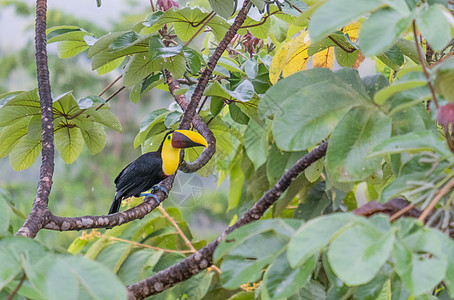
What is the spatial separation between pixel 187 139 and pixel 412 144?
61 centimetres

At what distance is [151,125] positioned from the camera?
1.01 metres

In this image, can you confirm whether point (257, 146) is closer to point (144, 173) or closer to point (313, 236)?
point (144, 173)

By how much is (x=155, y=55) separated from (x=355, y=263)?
0.48 m

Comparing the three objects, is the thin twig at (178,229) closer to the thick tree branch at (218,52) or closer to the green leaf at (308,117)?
the thick tree branch at (218,52)

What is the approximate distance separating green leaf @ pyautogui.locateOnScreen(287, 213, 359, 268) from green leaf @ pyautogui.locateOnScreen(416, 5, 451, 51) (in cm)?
12

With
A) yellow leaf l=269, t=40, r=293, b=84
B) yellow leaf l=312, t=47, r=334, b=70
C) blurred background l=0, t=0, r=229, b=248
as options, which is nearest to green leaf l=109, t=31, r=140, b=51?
yellow leaf l=269, t=40, r=293, b=84

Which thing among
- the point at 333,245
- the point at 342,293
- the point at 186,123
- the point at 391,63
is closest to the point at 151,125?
the point at 186,123

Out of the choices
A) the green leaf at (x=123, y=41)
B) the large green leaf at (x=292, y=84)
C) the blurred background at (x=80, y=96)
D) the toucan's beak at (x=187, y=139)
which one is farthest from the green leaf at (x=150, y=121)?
the blurred background at (x=80, y=96)

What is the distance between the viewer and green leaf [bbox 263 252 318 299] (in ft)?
1.24

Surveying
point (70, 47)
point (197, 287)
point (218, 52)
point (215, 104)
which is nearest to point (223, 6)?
point (218, 52)

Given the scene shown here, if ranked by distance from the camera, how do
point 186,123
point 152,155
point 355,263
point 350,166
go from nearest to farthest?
point 355,263 < point 350,166 < point 186,123 < point 152,155

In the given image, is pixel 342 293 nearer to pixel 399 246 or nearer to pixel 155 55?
pixel 399 246

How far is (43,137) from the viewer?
725 mm

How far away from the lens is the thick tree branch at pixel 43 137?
0.62 metres
